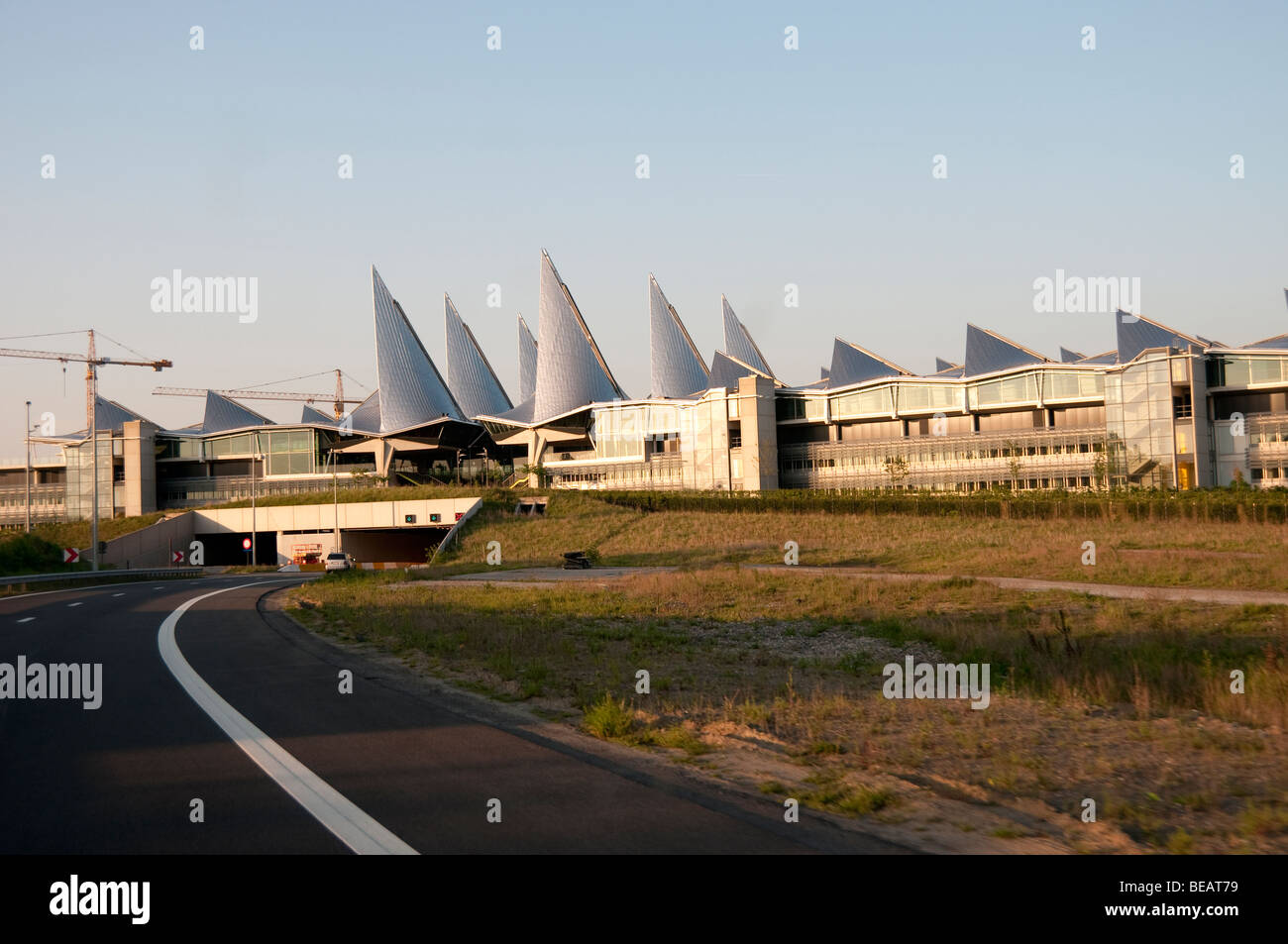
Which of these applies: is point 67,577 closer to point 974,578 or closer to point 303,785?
point 974,578

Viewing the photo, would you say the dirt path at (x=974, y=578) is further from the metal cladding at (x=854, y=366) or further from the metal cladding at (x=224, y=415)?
the metal cladding at (x=224, y=415)

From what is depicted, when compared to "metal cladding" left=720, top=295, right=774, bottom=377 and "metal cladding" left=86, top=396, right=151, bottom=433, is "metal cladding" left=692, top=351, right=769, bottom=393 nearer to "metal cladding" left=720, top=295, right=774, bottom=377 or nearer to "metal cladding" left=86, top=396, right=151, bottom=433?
"metal cladding" left=720, top=295, right=774, bottom=377

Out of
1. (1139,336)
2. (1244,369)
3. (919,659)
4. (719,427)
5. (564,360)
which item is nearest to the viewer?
(919,659)

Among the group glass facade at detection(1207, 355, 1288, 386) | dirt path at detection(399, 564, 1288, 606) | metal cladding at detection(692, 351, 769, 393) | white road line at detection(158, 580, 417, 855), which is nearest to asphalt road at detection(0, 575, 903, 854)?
white road line at detection(158, 580, 417, 855)

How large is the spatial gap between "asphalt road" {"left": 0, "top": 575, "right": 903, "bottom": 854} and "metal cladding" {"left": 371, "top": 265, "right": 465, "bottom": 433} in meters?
90.2

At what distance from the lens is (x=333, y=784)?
21.2ft

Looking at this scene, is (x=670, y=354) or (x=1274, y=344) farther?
(x=670, y=354)

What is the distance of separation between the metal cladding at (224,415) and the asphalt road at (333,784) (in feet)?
319

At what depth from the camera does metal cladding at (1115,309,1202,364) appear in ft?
238

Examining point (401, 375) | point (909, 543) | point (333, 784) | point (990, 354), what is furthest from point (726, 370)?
point (333, 784)

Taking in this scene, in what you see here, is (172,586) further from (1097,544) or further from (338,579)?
(1097,544)

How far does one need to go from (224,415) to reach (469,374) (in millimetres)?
27297
